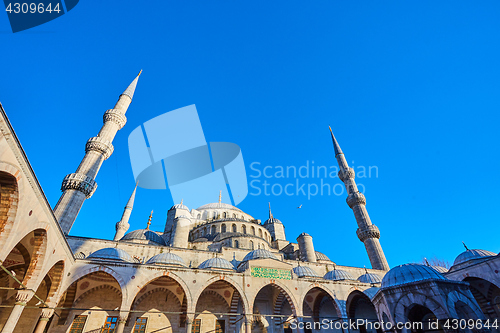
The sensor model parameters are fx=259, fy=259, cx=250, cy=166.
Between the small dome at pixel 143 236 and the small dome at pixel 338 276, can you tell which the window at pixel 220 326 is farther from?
the small dome at pixel 143 236

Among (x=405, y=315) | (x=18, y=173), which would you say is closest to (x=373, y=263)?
(x=405, y=315)

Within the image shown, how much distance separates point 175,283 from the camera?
53.4 ft

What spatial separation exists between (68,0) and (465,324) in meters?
19.7

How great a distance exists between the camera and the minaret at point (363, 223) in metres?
25.2

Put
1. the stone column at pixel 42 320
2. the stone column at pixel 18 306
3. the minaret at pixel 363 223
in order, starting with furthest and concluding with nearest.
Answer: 1. the minaret at pixel 363 223
2. the stone column at pixel 42 320
3. the stone column at pixel 18 306

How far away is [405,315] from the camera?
25.5ft

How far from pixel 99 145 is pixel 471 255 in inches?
1122

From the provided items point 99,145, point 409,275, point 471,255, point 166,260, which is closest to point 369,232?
point 471,255

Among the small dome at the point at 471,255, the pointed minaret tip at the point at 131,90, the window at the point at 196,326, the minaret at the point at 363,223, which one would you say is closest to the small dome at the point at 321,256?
the minaret at the point at 363,223

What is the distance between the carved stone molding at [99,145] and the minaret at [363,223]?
25014 mm

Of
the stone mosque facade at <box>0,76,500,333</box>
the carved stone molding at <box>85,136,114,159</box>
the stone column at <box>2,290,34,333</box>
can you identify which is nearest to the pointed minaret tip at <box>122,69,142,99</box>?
the stone mosque facade at <box>0,76,500,333</box>

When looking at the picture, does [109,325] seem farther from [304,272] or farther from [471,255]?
[471,255]

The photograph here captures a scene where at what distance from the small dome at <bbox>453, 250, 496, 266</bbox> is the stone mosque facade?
92mm

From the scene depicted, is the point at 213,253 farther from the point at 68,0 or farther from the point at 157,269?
the point at 68,0
